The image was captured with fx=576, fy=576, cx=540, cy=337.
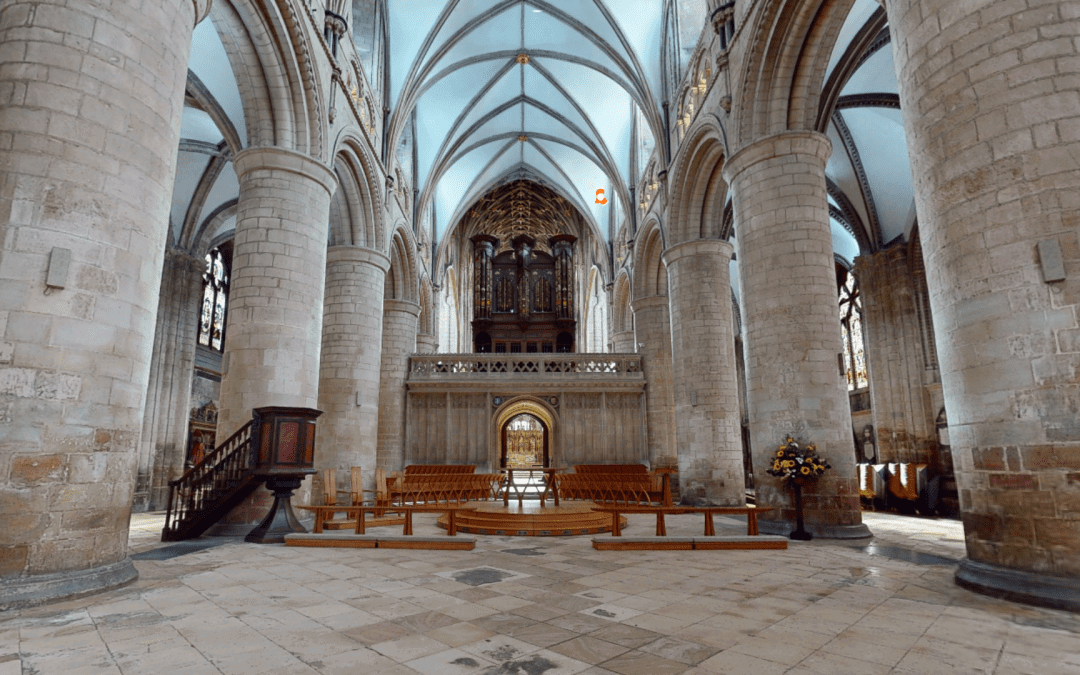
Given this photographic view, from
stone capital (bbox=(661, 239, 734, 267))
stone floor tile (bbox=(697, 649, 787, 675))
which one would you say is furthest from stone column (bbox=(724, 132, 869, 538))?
stone floor tile (bbox=(697, 649, 787, 675))

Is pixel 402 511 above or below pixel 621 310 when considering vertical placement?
below

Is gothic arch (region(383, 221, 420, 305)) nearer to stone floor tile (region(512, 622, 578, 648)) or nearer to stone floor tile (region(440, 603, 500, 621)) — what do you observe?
stone floor tile (region(440, 603, 500, 621))

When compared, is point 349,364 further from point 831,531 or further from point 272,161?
point 831,531

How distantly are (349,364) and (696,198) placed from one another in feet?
30.7

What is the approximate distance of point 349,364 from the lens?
44.9 feet

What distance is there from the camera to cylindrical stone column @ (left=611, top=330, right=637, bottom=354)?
953 inches

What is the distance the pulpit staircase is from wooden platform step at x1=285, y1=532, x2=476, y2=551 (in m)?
1.05

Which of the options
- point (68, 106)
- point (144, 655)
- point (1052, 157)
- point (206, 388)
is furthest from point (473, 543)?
point (206, 388)

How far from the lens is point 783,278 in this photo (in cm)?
890

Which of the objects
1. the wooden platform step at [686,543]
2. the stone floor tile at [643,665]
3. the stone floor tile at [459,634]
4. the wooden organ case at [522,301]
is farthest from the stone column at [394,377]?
the stone floor tile at [643,665]

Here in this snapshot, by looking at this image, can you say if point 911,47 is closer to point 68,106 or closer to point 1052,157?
point 1052,157

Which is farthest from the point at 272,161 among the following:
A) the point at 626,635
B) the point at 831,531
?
the point at 831,531

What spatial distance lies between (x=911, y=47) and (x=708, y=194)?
29.4ft

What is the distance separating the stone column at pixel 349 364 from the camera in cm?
1330
